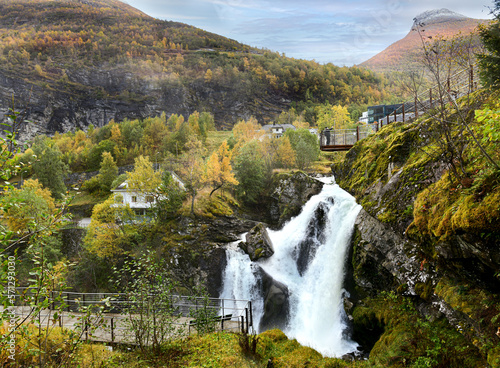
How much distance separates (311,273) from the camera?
1811 centimetres

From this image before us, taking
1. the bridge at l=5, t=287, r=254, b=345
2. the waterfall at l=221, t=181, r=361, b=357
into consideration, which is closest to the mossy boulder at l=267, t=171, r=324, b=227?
the waterfall at l=221, t=181, r=361, b=357

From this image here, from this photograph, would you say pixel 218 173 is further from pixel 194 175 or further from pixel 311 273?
pixel 311 273

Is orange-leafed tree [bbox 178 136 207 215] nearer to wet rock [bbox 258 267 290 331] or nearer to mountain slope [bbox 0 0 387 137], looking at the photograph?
wet rock [bbox 258 267 290 331]

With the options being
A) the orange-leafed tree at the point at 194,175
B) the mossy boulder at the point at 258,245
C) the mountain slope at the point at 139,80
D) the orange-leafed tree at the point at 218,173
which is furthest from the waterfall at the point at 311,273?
the mountain slope at the point at 139,80

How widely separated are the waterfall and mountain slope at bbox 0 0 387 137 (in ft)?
387

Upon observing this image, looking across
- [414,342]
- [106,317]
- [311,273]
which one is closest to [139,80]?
[311,273]

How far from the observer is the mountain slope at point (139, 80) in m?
130

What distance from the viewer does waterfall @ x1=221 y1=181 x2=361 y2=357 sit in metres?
15.2

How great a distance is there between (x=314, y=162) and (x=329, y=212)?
32656 millimetres

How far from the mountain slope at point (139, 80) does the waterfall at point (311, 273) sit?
117851 millimetres

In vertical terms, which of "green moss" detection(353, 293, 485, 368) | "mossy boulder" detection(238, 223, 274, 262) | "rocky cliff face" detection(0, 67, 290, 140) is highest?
"rocky cliff face" detection(0, 67, 290, 140)

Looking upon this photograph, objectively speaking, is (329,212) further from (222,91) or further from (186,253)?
(222,91)

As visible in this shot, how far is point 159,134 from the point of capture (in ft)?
238

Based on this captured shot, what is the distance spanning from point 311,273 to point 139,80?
169786 mm
